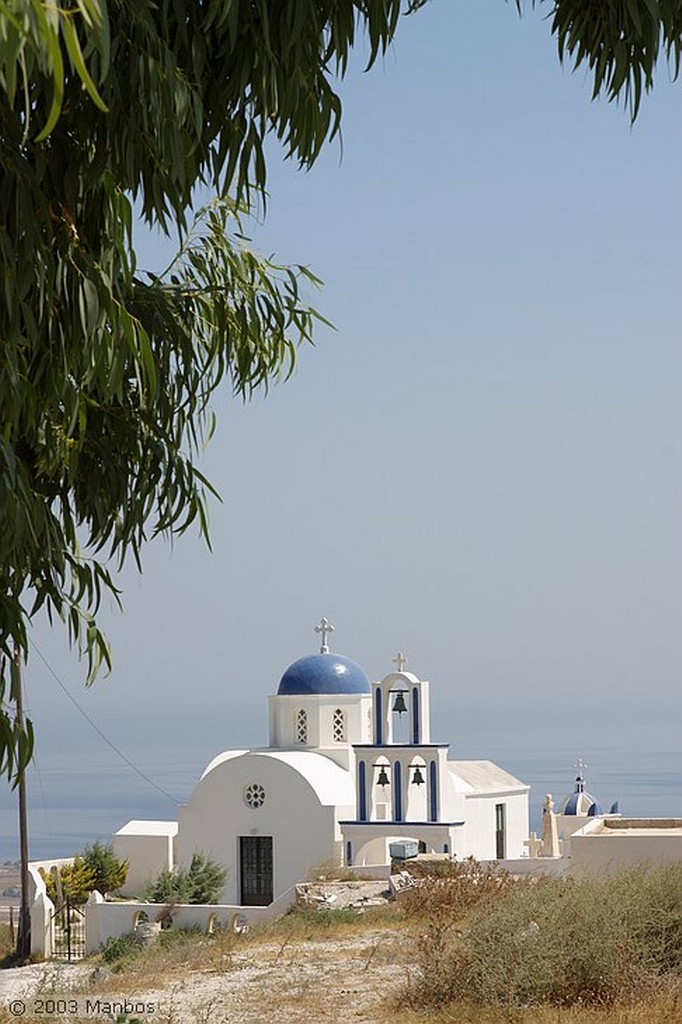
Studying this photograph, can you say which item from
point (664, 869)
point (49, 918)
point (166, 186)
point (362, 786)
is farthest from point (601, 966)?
point (362, 786)

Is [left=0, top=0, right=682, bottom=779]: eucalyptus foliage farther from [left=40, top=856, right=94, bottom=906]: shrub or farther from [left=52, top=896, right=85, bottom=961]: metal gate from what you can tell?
[left=40, top=856, right=94, bottom=906]: shrub

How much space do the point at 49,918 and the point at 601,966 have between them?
56.8ft

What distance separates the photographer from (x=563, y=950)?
12727mm

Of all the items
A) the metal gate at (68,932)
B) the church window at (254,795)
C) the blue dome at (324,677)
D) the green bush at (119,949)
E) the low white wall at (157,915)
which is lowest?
the metal gate at (68,932)

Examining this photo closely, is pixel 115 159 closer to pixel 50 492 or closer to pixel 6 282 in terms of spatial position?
pixel 6 282

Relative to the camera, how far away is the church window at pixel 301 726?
122 ft

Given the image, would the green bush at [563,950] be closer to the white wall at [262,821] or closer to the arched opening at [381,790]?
the arched opening at [381,790]

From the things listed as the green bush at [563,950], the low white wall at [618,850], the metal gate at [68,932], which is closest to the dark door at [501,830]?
the metal gate at [68,932]

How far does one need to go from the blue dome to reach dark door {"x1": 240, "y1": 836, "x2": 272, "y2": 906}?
3.64m

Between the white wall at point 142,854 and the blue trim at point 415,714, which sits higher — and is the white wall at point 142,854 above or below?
below

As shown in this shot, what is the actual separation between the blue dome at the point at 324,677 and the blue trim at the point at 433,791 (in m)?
3.90

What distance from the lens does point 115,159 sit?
5.81 m

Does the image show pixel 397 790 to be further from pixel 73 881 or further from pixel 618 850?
pixel 618 850

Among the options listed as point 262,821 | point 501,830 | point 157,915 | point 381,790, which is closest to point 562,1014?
point 157,915
